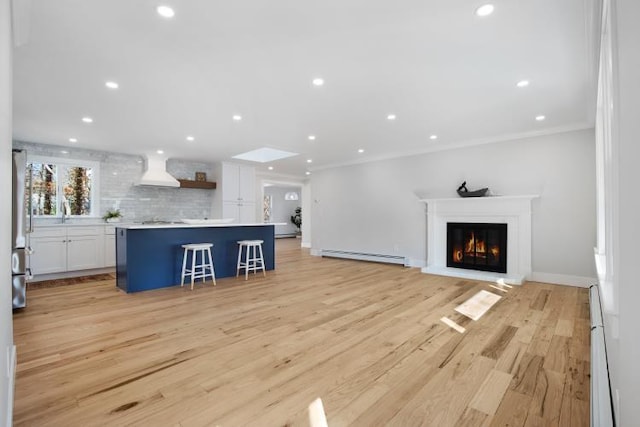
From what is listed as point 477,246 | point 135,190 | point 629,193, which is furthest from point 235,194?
point 629,193

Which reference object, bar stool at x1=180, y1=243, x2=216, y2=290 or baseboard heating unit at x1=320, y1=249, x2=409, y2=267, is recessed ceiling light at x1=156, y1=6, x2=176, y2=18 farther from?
baseboard heating unit at x1=320, y1=249, x2=409, y2=267

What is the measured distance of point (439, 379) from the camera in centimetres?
198

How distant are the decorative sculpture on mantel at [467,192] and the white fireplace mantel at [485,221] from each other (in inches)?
2.8

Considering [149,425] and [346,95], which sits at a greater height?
[346,95]

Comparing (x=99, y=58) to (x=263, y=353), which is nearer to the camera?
(x=263, y=353)

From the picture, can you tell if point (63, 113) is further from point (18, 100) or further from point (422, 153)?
point (422, 153)

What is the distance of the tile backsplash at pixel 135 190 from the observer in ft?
19.2

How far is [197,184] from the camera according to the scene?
23.4 ft

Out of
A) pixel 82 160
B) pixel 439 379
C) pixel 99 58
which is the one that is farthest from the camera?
pixel 82 160

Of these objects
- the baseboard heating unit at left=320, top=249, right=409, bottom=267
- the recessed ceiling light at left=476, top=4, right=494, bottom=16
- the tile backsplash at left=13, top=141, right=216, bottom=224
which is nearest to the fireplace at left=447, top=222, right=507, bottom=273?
the baseboard heating unit at left=320, top=249, right=409, bottom=267

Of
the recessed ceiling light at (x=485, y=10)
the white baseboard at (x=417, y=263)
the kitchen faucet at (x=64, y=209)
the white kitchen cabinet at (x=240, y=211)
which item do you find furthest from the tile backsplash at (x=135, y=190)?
the recessed ceiling light at (x=485, y=10)

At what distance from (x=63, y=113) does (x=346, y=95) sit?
3.68 m

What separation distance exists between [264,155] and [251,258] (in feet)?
8.86

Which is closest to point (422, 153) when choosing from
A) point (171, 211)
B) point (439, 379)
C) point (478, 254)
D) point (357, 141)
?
point (357, 141)
